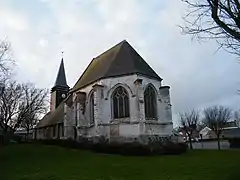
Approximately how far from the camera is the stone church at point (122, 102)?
2548cm

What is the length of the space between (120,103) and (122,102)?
Result: 22 centimetres

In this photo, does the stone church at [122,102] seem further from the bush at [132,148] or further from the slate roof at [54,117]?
the slate roof at [54,117]

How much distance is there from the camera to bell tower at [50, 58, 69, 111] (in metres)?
43.4

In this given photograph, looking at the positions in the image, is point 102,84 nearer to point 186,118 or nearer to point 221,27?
point 221,27

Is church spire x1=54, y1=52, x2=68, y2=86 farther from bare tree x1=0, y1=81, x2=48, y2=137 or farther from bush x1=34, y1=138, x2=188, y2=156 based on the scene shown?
bush x1=34, y1=138, x2=188, y2=156

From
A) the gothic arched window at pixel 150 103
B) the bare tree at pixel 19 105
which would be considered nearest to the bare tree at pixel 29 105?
the bare tree at pixel 19 105

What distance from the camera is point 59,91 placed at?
43.7 m

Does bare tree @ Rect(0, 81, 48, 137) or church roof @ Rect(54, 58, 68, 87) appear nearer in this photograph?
bare tree @ Rect(0, 81, 48, 137)

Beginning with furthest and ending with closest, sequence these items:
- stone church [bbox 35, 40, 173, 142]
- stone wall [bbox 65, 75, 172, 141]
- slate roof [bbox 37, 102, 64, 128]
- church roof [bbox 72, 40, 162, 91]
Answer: slate roof [bbox 37, 102, 64, 128] → church roof [bbox 72, 40, 162, 91] → stone church [bbox 35, 40, 173, 142] → stone wall [bbox 65, 75, 172, 141]

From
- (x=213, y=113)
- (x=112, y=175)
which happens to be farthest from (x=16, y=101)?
(x=213, y=113)

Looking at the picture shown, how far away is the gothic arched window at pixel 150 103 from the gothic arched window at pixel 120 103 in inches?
72.8

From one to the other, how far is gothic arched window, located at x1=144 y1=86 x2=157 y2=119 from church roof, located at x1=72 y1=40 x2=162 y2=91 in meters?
1.42

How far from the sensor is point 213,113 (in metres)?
61.7

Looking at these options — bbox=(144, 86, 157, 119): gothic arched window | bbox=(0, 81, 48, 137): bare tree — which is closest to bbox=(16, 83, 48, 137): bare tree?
bbox=(0, 81, 48, 137): bare tree
